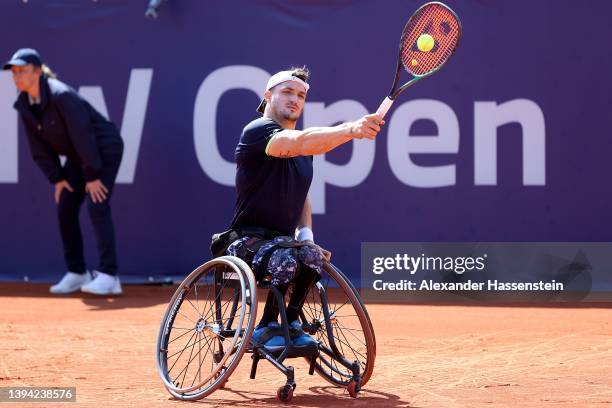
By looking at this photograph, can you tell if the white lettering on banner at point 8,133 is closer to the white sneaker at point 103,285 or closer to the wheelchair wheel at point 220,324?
the white sneaker at point 103,285

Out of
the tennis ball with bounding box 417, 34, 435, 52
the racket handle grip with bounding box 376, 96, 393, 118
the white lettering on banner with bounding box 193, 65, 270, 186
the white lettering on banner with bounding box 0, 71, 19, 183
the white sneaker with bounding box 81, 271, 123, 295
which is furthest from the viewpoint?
the white lettering on banner with bounding box 0, 71, 19, 183

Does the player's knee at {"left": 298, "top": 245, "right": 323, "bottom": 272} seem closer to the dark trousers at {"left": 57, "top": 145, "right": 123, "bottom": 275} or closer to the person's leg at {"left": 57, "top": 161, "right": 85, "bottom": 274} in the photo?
the dark trousers at {"left": 57, "top": 145, "right": 123, "bottom": 275}

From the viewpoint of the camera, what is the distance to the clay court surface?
15.1ft

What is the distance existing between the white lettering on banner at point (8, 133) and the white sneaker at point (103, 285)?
1467 millimetres

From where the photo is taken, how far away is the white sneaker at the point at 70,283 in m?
8.77

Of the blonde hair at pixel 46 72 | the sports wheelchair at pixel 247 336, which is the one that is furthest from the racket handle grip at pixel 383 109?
the blonde hair at pixel 46 72

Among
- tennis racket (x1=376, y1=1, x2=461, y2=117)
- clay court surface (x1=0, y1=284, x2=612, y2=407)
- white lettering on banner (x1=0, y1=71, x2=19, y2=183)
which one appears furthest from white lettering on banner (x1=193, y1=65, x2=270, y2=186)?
tennis racket (x1=376, y1=1, x2=461, y2=117)

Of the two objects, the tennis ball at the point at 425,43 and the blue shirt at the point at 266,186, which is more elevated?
the tennis ball at the point at 425,43

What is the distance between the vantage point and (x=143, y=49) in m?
9.34

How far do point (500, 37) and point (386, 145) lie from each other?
1.23 m

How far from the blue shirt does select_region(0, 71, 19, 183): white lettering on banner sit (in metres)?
5.16

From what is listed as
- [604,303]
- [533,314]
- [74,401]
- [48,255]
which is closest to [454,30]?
[74,401]

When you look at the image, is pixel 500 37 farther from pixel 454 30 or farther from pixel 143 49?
pixel 454 30

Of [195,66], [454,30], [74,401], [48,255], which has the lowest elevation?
[74,401]
